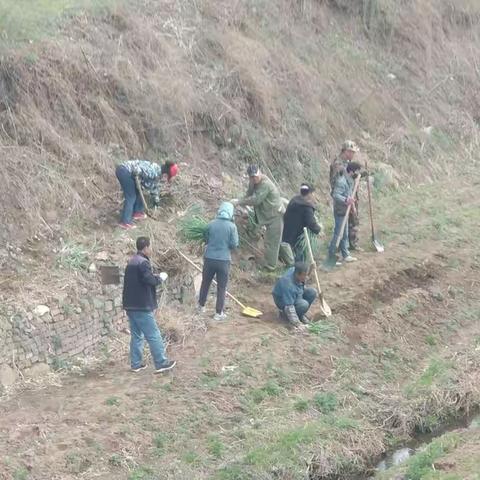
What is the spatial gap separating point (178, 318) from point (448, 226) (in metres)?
5.84

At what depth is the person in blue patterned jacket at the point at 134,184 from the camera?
532 inches

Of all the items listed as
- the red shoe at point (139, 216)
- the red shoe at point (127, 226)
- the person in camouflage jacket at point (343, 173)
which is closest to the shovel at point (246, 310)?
the red shoe at point (127, 226)

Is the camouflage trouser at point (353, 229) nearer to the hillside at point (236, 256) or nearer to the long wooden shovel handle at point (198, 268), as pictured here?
the hillside at point (236, 256)

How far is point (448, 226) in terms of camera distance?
16734 mm

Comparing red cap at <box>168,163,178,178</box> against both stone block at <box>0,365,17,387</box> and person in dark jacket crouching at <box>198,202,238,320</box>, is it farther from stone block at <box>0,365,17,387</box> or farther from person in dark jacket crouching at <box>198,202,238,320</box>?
stone block at <box>0,365,17,387</box>

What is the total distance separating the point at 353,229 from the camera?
15445 mm

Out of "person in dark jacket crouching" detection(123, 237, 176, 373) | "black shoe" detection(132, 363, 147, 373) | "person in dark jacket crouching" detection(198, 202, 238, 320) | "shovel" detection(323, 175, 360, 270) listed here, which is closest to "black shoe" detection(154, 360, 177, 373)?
"person in dark jacket crouching" detection(123, 237, 176, 373)

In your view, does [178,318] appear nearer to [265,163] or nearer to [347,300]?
[347,300]

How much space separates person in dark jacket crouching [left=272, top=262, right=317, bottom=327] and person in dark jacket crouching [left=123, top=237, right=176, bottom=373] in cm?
194

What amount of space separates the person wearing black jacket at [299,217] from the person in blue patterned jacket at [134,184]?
5.42ft

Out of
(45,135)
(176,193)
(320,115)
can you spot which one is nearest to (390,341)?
(176,193)

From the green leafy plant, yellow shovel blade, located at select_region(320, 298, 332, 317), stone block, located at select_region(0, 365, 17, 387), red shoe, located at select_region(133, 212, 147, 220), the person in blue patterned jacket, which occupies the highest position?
Result: the person in blue patterned jacket

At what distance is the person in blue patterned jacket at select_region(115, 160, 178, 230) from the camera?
13.5m

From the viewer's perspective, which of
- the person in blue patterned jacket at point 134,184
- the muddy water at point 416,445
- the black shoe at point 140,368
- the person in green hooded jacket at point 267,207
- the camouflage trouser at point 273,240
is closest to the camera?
the muddy water at point 416,445
